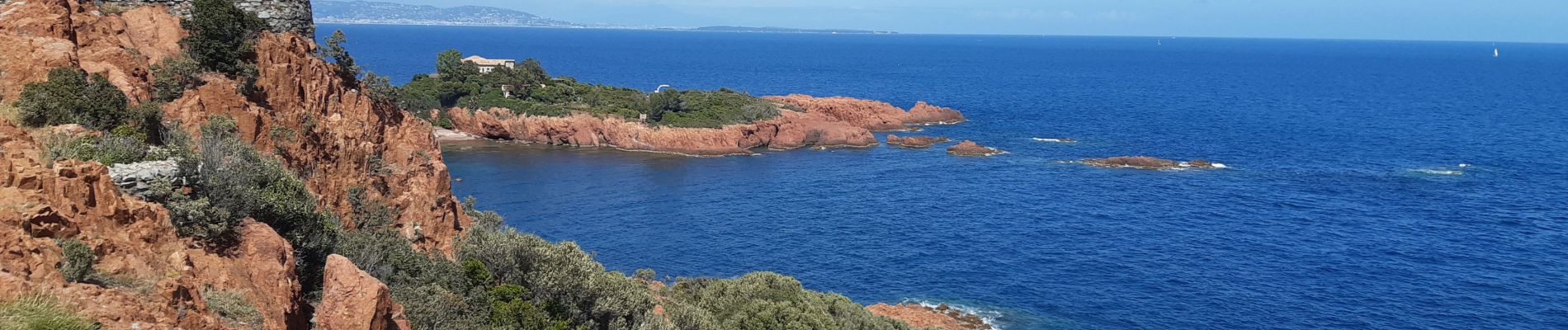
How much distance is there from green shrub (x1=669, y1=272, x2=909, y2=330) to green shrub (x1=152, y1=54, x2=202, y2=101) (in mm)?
11327

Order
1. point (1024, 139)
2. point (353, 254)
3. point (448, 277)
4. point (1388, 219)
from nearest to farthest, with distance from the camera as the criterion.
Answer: point (353, 254)
point (448, 277)
point (1388, 219)
point (1024, 139)

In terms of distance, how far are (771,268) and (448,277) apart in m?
31.3

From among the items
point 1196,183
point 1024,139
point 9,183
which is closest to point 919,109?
point 1024,139

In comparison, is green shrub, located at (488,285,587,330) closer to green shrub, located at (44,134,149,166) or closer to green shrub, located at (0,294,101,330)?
green shrub, located at (44,134,149,166)

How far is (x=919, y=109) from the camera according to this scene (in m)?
122

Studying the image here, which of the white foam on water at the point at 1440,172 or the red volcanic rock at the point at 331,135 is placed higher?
the red volcanic rock at the point at 331,135

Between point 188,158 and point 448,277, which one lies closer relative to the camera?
point 188,158

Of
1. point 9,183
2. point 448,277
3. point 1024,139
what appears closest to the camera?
point 9,183

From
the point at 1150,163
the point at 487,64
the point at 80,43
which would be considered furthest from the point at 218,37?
the point at 487,64

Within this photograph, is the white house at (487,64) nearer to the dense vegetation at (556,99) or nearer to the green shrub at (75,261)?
the dense vegetation at (556,99)

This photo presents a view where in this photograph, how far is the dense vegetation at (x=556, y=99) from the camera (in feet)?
325

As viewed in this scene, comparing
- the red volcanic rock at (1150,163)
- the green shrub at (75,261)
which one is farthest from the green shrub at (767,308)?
the red volcanic rock at (1150,163)

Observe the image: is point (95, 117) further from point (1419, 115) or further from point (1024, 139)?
point (1419, 115)

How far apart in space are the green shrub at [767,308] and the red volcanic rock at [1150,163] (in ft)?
184
